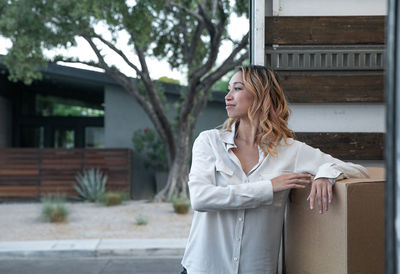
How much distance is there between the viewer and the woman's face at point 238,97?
1.94m

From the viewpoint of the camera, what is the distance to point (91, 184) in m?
12.1

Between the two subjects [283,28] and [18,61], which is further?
[18,61]

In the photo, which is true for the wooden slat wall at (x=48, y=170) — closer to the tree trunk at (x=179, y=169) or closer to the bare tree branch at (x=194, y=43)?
the tree trunk at (x=179, y=169)

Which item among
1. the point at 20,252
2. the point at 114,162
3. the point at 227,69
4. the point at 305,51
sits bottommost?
the point at 20,252

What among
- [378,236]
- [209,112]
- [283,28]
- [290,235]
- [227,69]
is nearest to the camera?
[378,236]

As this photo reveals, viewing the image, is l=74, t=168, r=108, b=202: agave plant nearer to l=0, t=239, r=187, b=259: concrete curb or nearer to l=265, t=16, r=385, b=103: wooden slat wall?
l=0, t=239, r=187, b=259: concrete curb

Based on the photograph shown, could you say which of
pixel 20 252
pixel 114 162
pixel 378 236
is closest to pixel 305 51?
pixel 378 236

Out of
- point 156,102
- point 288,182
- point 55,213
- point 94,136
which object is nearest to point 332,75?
point 288,182

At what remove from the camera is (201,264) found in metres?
1.79

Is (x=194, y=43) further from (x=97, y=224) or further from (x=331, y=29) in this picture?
(x=331, y=29)

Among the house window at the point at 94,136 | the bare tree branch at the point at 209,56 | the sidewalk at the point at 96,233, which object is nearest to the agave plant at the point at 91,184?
the sidewalk at the point at 96,233

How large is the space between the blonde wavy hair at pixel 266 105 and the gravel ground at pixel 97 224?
225 inches

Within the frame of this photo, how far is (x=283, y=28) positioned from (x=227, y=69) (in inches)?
322

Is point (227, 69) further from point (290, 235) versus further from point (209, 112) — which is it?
point (290, 235)
